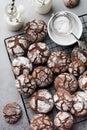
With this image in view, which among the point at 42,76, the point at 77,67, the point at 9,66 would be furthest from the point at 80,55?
the point at 9,66

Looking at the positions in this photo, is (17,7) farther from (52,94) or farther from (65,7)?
(52,94)

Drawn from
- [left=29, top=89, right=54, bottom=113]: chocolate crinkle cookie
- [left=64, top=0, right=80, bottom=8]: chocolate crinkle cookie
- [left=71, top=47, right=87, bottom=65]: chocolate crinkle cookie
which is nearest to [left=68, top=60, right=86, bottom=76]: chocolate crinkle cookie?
[left=71, top=47, right=87, bottom=65]: chocolate crinkle cookie

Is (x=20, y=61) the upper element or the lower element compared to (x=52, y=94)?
upper

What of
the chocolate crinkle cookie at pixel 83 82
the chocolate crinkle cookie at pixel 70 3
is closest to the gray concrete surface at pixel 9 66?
the chocolate crinkle cookie at pixel 70 3

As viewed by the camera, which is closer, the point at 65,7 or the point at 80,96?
the point at 80,96

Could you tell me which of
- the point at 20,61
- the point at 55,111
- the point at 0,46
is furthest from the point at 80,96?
the point at 0,46

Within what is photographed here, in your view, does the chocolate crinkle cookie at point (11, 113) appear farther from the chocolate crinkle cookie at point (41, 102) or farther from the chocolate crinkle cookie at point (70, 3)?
the chocolate crinkle cookie at point (70, 3)

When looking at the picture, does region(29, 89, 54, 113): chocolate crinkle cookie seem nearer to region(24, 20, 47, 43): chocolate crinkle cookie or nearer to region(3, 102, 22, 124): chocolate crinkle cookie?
region(3, 102, 22, 124): chocolate crinkle cookie
